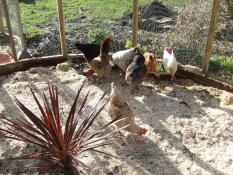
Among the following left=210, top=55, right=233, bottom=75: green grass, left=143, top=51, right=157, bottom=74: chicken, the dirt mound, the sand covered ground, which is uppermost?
the dirt mound

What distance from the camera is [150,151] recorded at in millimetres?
3537

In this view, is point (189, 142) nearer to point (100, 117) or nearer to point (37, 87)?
point (100, 117)

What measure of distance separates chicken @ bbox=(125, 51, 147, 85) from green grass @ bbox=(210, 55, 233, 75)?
1.81 m

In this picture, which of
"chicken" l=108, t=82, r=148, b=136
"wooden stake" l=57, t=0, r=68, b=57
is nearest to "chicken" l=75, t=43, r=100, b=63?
"wooden stake" l=57, t=0, r=68, b=57

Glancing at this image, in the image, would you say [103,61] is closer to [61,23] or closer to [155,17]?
[61,23]

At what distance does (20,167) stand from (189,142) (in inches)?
75.8

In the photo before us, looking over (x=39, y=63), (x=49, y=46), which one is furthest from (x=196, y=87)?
(x=49, y=46)

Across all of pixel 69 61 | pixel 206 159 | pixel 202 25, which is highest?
pixel 202 25

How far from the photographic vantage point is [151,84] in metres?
5.08

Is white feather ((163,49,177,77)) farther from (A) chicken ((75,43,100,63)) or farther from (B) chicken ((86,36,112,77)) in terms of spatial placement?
(A) chicken ((75,43,100,63))

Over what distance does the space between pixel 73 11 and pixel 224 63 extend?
4851mm

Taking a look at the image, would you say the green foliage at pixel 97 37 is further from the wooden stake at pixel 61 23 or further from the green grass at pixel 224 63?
the green grass at pixel 224 63

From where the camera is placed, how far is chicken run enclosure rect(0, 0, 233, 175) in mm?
3426

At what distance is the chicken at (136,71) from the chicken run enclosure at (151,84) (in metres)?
0.34
